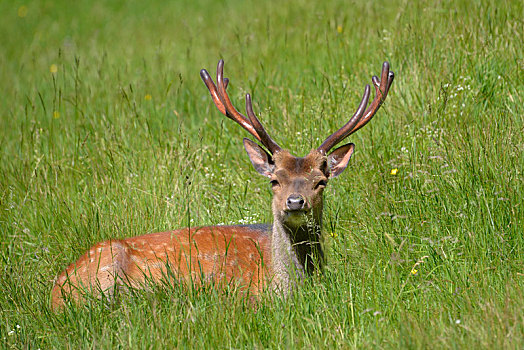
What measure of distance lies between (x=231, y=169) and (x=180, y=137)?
0.53 m

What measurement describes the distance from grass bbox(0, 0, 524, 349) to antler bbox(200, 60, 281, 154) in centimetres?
48

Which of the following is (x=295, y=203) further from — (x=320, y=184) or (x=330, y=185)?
(x=330, y=185)

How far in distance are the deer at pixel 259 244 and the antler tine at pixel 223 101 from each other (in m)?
0.02

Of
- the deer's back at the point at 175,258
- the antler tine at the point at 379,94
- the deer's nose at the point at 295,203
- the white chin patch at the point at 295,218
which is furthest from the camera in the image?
the antler tine at the point at 379,94

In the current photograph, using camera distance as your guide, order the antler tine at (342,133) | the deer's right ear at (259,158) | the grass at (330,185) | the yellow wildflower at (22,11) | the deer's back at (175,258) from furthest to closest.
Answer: the yellow wildflower at (22,11) < the deer's right ear at (259,158) < the antler tine at (342,133) < the deer's back at (175,258) < the grass at (330,185)

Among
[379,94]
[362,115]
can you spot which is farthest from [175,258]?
[379,94]

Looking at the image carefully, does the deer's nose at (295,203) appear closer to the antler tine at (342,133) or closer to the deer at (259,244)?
the deer at (259,244)

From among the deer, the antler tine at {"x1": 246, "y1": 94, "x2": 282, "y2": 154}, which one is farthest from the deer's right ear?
the antler tine at {"x1": 246, "y1": 94, "x2": 282, "y2": 154}

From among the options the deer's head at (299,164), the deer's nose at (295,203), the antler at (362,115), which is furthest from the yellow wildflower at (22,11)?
the deer's nose at (295,203)

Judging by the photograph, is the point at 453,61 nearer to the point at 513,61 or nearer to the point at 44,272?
the point at 513,61

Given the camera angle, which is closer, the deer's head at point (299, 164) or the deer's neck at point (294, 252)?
the deer's head at point (299, 164)

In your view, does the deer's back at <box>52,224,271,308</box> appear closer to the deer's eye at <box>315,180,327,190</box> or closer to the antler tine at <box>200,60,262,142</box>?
the deer's eye at <box>315,180,327,190</box>

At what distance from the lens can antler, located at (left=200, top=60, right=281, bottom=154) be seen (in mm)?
5012

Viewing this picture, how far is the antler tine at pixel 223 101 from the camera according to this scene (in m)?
5.30
